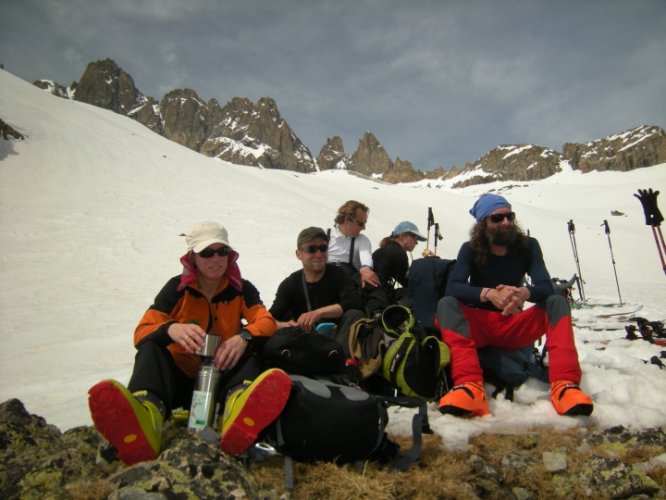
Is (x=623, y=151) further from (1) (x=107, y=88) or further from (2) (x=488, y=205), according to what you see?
(1) (x=107, y=88)

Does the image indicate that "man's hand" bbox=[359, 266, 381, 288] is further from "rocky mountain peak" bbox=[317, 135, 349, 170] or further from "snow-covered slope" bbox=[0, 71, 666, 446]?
"rocky mountain peak" bbox=[317, 135, 349, 170]

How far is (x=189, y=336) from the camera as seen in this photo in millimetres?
2477

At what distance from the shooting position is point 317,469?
78.9 inches

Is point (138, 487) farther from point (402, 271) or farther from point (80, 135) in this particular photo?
point (80, 135)

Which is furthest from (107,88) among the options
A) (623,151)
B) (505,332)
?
(505,332)

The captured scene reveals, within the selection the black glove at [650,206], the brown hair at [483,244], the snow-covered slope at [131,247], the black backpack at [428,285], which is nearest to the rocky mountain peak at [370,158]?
the snow-covered slope at [131,247]

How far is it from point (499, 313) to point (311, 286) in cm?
193

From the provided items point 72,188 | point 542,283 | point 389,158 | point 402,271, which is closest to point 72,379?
point 402,271

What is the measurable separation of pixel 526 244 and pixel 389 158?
191 meters

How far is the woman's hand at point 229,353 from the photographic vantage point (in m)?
2.48

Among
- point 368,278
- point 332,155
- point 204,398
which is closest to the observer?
point 204,398

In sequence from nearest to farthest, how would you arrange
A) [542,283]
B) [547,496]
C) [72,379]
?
[547,496] < [542,283] < [72,379]

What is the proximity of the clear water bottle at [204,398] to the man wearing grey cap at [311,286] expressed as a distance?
5.58 feet

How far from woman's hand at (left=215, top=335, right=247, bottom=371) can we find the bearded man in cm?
A: 163
